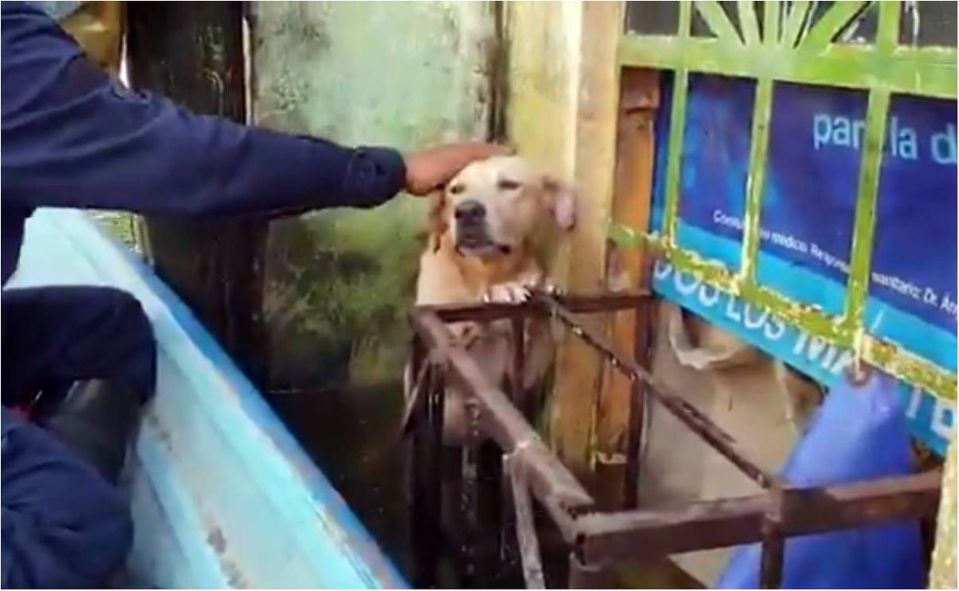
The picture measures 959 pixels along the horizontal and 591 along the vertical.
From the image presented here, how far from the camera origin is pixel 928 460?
1368 mm

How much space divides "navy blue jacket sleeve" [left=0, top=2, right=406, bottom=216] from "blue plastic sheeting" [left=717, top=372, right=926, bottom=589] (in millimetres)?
764

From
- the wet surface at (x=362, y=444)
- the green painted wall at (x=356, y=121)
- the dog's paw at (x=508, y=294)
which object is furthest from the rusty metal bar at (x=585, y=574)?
the green painted wall at (x=356, y=121)

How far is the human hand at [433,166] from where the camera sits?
1.80 m

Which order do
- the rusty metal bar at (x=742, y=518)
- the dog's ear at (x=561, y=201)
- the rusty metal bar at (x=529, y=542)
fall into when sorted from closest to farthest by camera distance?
the rusty metal bar at (x=742, y=518) < the rusty metal bar at (x=529, y=542) < the dog's ear at (x=561, y=201)

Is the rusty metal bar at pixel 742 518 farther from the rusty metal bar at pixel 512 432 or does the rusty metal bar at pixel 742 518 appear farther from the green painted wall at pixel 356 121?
the green painted wall at pixel 356 121

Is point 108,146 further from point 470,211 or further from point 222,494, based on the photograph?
point 470,211

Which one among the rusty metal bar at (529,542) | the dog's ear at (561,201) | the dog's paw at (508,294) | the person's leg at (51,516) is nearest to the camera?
the rusty metal bar at (529,542)

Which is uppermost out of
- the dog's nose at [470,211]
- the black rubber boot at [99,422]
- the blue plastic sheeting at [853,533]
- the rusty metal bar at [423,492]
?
the dog's nose at [470,211]

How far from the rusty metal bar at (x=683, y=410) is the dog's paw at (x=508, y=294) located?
4cm

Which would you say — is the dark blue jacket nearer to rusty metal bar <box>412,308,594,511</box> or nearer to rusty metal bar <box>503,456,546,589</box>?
rusty metal bar <box>412,308,594,511</box>

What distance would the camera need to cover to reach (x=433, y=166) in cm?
183

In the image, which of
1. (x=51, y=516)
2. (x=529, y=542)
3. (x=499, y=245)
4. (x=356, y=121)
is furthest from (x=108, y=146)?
(x=356, y=121)

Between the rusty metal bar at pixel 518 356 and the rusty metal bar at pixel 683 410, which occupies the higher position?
the rusty metal bar at pixel 683 410

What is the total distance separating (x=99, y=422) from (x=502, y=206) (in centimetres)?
84
